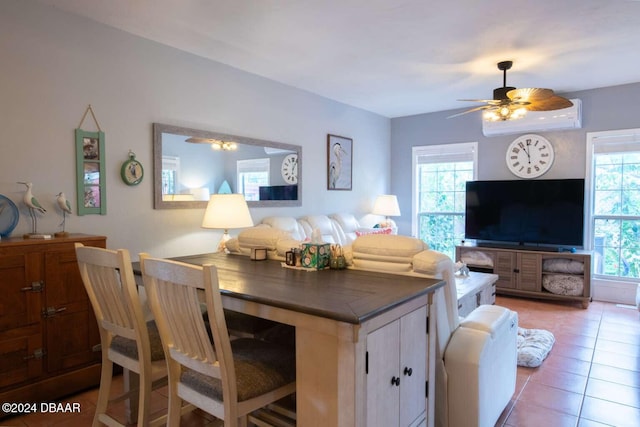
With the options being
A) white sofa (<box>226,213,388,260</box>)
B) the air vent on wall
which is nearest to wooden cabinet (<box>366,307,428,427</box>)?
white sofa (<box>226,213,388,260</box>)

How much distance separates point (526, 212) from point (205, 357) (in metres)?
4.78

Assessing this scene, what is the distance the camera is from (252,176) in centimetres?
417

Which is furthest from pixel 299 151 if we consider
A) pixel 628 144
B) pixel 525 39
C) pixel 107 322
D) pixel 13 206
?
pixel 628 144

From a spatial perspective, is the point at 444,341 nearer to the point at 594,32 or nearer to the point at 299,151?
the point at 594,32

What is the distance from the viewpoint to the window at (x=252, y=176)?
406 cm

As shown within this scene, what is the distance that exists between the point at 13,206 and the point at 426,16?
3.04 meters

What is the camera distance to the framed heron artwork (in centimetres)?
523

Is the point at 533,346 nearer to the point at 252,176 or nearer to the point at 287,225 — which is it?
the point at 287,225

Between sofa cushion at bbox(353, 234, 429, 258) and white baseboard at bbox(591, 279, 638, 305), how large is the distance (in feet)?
13.4

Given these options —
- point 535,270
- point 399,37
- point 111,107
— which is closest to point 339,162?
point 399,37

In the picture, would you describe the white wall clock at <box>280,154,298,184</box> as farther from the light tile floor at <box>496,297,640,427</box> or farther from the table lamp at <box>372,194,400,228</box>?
the light tile floor at <box>496,297,640,427</box>

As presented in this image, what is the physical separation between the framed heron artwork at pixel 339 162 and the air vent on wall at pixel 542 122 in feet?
6.17

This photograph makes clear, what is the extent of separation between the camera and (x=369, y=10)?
2756mm

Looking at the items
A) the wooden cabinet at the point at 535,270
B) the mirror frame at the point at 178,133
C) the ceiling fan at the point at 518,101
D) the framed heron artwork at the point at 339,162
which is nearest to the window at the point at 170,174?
the mirror frame at the point at 178,133
